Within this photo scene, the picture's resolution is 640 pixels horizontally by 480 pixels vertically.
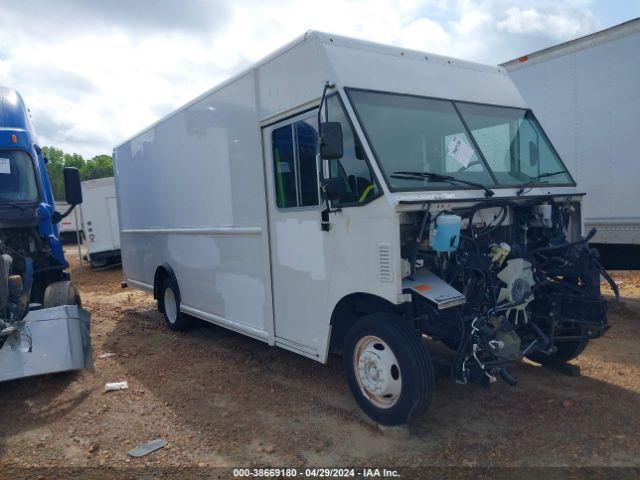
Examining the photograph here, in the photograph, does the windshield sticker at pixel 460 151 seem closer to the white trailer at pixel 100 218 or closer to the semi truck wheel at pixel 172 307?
the semi truck wheel at pixel 172 307

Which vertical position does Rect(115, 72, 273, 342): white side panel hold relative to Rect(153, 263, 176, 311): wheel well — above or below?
above

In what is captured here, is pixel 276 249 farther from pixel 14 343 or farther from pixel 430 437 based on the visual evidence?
pixel 14 343

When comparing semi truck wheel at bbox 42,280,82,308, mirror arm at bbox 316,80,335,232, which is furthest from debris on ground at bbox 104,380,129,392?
mirror arm at bbox 316,80,335,232

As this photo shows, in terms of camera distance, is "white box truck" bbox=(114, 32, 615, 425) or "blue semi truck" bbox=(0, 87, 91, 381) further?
"blue semi truck" bbox=(0, 87, 91, 381)

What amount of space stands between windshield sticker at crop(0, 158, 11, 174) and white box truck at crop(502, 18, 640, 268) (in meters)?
7.28

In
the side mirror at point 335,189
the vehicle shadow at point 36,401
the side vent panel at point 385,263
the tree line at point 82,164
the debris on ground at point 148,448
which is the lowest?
the debris on ground at point 148,448

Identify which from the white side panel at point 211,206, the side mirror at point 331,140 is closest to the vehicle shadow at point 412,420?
the white side panel at point 211,206

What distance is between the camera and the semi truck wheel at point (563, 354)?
4787 millimetres

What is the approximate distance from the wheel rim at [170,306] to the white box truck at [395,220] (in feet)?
6.52

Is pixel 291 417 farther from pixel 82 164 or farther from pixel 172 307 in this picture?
pixel 82 164

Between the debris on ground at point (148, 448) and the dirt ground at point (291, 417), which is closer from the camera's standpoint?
the dirt ground at point (291, 417)

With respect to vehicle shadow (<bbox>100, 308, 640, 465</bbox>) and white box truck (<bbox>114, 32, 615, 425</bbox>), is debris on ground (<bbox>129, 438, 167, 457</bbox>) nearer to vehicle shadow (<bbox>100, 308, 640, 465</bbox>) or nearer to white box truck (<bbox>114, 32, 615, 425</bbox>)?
vehicle shadow (<bbox>100, 308, 640, 465</bbox>)

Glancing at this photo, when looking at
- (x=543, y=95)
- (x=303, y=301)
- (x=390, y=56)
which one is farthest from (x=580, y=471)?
(x=543, y=95)

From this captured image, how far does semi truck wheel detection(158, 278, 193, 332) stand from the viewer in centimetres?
720
